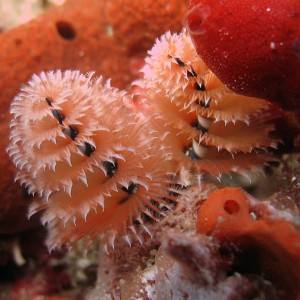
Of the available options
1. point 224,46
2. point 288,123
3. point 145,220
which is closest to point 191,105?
point 224,46

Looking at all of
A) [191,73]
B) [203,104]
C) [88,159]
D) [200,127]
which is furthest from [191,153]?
[88,159]

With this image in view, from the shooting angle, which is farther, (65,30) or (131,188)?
(65,30)

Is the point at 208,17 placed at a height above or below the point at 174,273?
above

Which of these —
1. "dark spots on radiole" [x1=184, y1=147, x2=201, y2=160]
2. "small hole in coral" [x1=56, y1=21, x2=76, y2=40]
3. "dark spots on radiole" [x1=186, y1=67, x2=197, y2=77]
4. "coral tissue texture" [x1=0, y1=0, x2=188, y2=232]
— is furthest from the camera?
"small hole in coral" [x1=56, y1=21, x2=76, y2=40]

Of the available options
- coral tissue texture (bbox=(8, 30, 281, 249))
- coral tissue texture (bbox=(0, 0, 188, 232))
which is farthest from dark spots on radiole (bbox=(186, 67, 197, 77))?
coral tissue texture (bbox=(0, 0, 188, 232))

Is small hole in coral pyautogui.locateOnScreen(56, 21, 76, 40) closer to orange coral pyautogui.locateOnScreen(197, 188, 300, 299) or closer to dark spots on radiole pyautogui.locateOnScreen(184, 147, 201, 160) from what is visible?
dark spots on radiole pyautogui.locateOnScreen(184, 147, 201, 160)

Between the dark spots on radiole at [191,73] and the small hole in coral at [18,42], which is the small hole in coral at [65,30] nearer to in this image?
the small hole in coral at [18,42]

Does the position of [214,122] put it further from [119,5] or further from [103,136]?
[119,5]

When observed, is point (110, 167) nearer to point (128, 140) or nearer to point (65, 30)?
point (128, 140)
